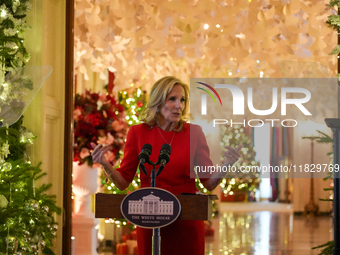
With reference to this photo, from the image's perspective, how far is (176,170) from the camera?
198 centimetres

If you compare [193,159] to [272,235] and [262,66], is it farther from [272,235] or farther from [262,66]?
[262,66]

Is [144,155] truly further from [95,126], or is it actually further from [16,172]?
[95,126]

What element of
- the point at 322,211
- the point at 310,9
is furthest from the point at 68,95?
the point at 322,211

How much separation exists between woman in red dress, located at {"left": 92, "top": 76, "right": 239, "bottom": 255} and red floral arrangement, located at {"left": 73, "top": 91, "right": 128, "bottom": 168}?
2.17 m

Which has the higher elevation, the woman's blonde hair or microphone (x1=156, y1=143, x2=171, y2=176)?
the woman's blonde hair

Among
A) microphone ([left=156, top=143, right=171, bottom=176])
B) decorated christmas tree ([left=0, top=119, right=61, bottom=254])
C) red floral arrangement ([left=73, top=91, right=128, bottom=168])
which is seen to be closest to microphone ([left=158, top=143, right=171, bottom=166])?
microphone ([left=156, top=143, right=171, bottom=176])

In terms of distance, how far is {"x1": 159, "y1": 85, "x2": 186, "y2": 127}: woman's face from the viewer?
2010 millimetres

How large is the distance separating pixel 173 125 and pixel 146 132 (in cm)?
13

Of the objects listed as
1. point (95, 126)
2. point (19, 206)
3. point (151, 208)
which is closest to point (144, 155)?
point (151, 208)

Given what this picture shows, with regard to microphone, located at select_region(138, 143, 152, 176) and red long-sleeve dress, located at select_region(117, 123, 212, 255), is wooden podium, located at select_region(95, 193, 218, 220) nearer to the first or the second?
microphone, located at select_region(138, 143, 152, 176)

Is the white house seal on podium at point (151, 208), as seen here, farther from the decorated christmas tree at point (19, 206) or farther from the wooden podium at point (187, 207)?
the decorated christmas tree at point (19, 206)

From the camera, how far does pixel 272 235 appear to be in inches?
225

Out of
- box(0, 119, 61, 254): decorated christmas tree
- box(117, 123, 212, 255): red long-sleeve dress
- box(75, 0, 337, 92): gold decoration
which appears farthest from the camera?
box(75, 0, 337, 92): gold decoration

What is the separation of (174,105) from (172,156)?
0.22 meters
